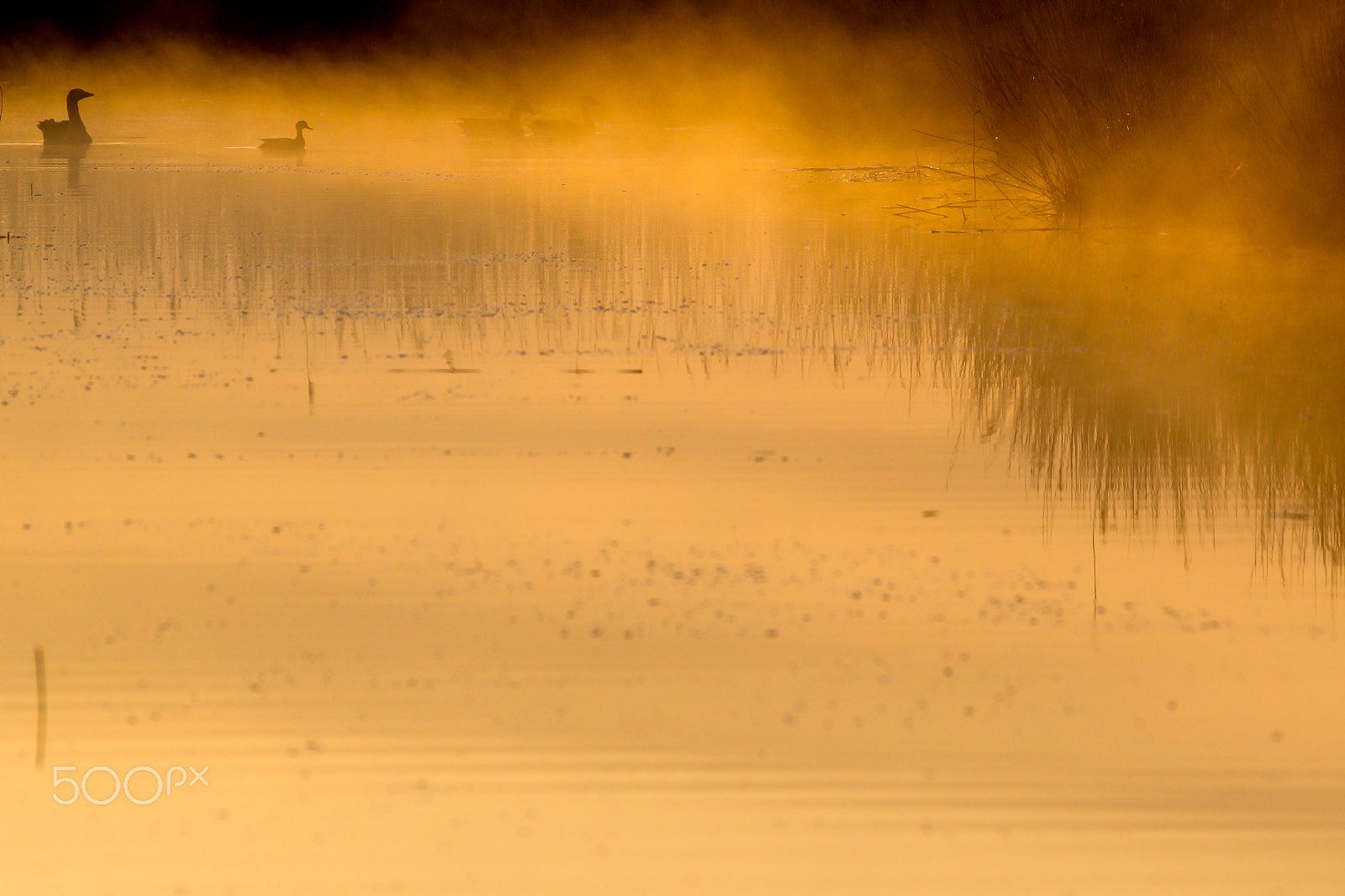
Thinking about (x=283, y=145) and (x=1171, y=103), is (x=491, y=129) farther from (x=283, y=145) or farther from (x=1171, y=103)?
(x=1171, y=103)

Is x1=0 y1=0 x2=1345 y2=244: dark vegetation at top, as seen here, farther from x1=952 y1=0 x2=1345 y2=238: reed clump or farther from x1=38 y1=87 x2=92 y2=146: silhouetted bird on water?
x1=38 y1=87 x2=92 y2=146: silhouetted bird on water

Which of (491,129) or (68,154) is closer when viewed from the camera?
(68,154)

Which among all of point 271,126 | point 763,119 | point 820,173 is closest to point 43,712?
point 820,173

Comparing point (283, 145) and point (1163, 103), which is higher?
point (283, 145)

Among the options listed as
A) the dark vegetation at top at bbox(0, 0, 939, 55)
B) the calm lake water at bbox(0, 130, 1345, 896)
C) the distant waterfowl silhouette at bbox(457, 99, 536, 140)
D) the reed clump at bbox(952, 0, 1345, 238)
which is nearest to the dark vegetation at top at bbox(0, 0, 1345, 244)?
the reed clump at bbox(952, 0, 1345, 238)

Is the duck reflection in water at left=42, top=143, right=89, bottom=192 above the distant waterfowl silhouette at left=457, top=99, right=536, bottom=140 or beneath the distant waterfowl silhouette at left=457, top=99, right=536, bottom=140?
beneath

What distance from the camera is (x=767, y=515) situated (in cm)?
480

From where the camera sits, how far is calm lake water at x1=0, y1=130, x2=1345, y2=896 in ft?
9.35

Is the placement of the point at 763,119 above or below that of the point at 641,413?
above

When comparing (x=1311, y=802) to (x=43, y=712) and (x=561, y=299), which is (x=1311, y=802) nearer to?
(x=43, y=712)

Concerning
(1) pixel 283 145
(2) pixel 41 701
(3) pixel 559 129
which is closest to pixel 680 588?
(2) pixel 41 701

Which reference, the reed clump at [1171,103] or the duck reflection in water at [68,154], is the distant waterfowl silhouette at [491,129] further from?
the reed clump at [1171,103]

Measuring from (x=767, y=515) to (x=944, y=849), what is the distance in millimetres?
2083

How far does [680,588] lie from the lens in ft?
13.5
